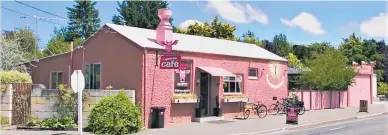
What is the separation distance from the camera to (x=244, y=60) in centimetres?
2461

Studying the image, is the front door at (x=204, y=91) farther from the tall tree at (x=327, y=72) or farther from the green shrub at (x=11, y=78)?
the tall tree at (x=327, y=72)

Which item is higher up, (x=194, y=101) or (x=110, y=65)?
(x=110, y=65)

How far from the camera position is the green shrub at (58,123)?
17875 millimetres

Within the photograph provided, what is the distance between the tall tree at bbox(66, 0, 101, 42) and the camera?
59219mm

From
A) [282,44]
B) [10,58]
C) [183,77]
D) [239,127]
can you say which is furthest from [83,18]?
[239,127]

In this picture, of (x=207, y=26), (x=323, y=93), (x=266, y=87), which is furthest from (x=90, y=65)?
(x=207, y=26)

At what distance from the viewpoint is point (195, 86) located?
71.5ft

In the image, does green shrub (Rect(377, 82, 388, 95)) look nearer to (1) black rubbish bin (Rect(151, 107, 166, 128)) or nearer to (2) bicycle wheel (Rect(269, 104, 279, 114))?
(2) bicycle wheel (Rect(269, 104, 279, 114))

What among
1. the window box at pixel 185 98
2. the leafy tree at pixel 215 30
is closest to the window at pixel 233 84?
the window box at pixel 185 98

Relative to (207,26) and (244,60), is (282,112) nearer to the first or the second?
(244,60)

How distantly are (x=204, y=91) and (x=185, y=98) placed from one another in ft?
6.82

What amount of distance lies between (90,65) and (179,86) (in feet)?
14.5

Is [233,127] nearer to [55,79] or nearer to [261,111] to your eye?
[261,111]

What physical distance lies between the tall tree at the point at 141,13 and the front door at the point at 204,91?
105 ft
